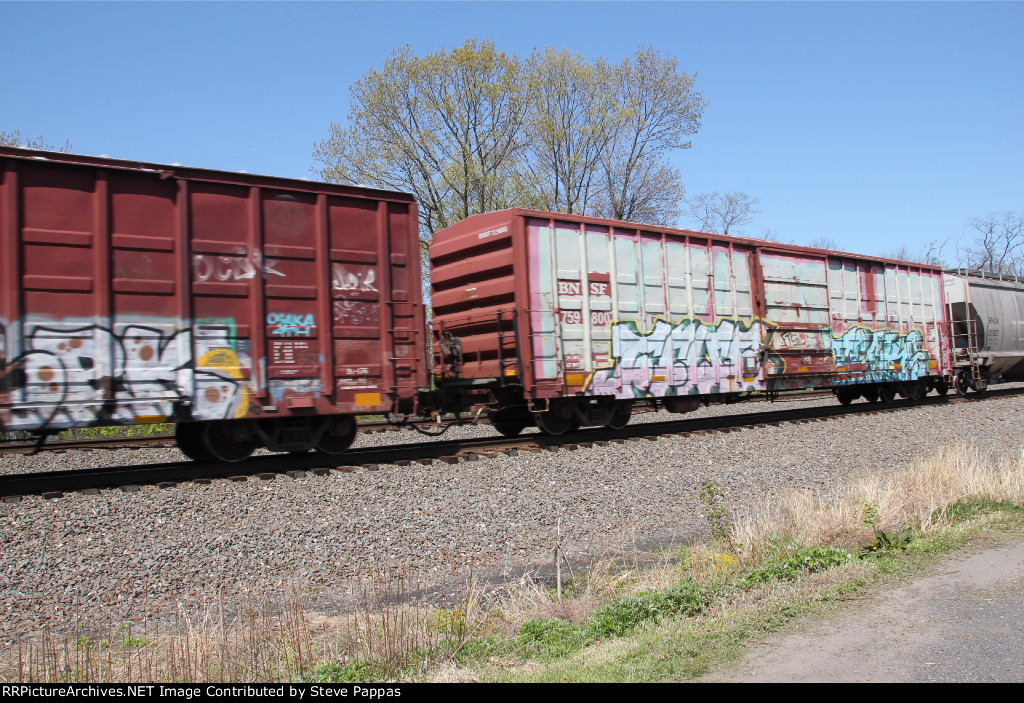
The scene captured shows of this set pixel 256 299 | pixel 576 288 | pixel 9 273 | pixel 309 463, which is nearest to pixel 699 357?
pixel 576 288

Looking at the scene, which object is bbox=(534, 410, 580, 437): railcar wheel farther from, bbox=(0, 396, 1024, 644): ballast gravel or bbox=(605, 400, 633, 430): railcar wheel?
bbox=(0, 396, 1024, 644): ballast gravel

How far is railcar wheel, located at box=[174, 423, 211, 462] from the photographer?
31.4ft

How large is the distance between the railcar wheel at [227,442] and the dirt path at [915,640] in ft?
23.7

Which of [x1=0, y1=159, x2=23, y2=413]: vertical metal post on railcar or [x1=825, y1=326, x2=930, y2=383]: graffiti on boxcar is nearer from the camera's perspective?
[x1=0, y1=159, x2=23, y2=413]: vertical metal post on railcar

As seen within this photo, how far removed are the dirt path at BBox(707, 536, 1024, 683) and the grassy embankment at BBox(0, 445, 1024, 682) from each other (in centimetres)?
21

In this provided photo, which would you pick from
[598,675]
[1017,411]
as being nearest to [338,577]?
[598,675]

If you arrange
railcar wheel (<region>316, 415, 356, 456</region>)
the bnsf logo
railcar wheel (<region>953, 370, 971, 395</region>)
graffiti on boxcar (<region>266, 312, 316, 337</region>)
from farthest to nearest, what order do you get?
railcar wheel (<region>953, 370, 971, 395</region>) < the bnsf logo < railcar wheel (<region>316, 415, 356, 456</region>) < graffiti on boxcar (<region>266, 312, 316, 337</region>)

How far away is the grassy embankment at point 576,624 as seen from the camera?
13.3 ft

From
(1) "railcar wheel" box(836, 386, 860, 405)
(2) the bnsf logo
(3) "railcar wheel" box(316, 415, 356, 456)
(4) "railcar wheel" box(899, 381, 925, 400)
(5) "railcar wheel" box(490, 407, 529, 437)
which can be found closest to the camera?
(3) "railcar wheel" box(316, 415, 356, 456)

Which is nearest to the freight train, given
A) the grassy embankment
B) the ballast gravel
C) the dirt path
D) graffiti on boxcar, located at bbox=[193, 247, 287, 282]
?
graffiti on boxcar, located at bbox=[193, 247, 287, 282]

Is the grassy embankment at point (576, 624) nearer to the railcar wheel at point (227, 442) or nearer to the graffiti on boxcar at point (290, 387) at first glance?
the graffiti on boxcar at point (290, 387)

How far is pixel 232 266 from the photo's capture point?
358 inches

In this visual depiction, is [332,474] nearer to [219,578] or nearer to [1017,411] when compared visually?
[219,578]
